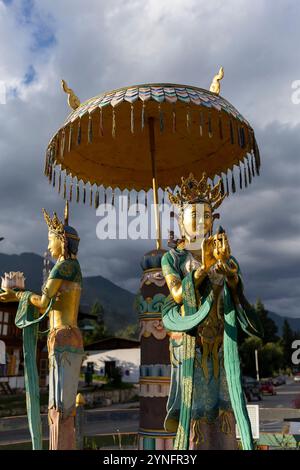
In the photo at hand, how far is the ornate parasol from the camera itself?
6.33 meters

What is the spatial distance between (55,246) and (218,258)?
2.48 metres

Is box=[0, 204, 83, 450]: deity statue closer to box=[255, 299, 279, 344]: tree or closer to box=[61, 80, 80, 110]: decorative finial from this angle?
box=[61, 80, 80, 110]: decorative finial

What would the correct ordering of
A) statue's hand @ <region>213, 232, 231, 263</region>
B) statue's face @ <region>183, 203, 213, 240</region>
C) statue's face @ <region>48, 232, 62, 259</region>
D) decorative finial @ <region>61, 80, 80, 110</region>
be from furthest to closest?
decorative finial @ <region>61, 80, 80, 110</region>
statue's face @ <region>48, 232, 62, 259</region>
statue's face @ <region>183, 203, 213, 240</region>
statue's hand @ <region>213, 232, 231, 263</region>

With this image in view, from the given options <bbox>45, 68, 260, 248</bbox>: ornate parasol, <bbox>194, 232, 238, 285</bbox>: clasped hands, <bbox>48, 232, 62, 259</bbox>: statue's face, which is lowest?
<bbox>194, 232, 238, 285</bbox>: clasped hands

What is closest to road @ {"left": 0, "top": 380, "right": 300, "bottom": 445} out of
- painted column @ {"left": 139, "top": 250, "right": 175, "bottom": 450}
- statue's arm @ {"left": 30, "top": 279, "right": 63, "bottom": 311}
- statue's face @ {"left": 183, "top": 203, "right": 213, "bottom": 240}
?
painted column @ {"left": 139, "top": 250, "right": 175, "bottom": 450}

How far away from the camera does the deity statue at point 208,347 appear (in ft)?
14.5

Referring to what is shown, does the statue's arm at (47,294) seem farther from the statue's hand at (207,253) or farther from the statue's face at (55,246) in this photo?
the statue's hand at (207,253)

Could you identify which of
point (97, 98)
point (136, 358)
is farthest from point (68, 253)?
point (136, 358)

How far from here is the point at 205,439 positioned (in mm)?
4539

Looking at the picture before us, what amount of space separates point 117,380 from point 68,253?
982 inches

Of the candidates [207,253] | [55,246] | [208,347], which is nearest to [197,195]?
[207,253]

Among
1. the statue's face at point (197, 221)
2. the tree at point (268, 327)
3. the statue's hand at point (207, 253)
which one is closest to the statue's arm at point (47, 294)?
the statue's face at point (197, 221)

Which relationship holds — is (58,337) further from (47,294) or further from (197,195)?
(197,195)

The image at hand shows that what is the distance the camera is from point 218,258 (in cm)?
438
